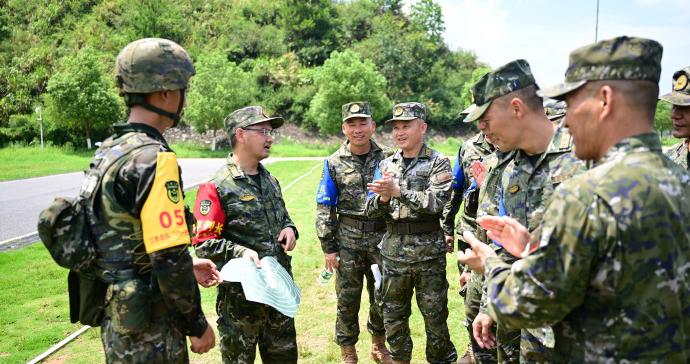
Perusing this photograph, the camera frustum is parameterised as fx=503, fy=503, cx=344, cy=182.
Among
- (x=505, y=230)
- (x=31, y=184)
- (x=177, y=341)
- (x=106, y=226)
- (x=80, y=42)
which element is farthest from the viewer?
(x=80, y=42)

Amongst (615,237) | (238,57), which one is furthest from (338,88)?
(615,237)

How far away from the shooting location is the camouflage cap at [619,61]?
70.1 inches

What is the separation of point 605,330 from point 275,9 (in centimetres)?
7912

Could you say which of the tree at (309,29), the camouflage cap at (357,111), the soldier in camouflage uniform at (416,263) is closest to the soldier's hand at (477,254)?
Answer: the soldier in camouflage uniform at (416,263)

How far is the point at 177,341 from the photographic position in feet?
8.71

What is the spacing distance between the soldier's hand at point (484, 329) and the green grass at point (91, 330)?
6.83ft

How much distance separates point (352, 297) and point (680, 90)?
12.1 feet

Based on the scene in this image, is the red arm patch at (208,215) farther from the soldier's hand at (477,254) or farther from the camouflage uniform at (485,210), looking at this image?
the soldier's hand at (477,254)

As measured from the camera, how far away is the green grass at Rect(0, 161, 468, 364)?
200 inches

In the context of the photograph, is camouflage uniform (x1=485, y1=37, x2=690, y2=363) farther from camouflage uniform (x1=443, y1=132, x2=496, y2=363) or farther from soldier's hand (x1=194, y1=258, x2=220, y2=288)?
camouflage uniform (x1=443, y1=132, x2=496, y2=363)

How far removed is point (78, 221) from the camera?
8.09 feet

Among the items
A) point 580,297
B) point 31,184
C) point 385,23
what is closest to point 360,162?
point 580,297

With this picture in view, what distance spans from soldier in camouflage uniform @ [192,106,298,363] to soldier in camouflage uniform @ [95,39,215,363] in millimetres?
1182

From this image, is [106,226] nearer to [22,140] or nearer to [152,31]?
[22,140]
